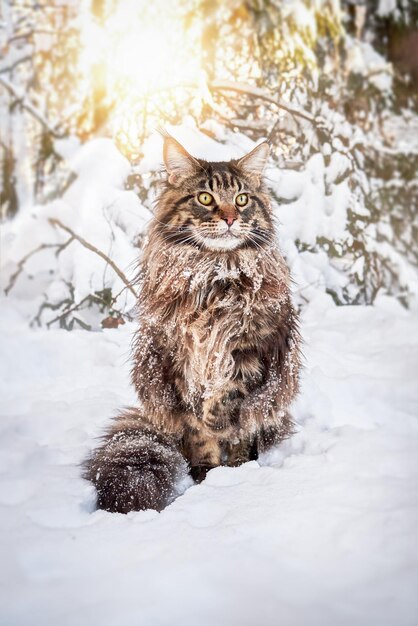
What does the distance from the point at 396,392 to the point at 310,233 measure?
71 centimetres

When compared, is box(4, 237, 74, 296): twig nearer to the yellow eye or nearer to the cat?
the cat

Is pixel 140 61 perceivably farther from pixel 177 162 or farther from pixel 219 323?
pixel 219 323

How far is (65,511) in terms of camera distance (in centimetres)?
114

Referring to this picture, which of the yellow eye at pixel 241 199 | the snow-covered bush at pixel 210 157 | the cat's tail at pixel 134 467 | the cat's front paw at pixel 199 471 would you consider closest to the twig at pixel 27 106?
the snow-covered bush at pixel 210 157

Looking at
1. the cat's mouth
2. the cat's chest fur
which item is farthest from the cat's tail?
the cat's mouth

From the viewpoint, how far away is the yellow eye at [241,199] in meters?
1.58

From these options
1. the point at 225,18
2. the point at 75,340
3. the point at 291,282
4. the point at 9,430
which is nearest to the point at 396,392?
the point at 291,282

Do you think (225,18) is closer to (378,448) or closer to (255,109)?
→ (255,109)

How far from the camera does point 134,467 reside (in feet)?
4.47

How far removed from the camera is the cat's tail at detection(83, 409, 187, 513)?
4.07 ft

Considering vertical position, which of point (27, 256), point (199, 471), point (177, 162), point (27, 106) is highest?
point (27, 106)

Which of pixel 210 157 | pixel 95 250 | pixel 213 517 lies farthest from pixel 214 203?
pixel 213 517

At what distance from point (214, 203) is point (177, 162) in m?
0.20

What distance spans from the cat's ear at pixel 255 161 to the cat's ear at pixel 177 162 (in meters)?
0.16
